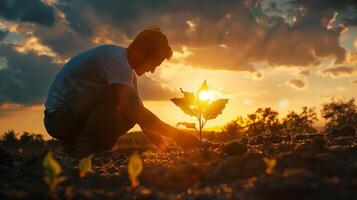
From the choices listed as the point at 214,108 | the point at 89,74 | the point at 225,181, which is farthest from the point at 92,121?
the point at 225,181

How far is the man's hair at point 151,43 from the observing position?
5.40 m

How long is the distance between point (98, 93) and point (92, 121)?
13.6 inches

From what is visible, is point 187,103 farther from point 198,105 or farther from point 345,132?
point 345,132

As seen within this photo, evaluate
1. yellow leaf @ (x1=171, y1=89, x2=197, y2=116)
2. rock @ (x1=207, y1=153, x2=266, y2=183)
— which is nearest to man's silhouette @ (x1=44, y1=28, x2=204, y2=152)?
yellow leaf @ (x1=171, y1=89, x2=197, y2=116)

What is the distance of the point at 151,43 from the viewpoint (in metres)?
5.40

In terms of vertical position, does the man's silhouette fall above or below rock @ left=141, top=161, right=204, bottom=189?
above

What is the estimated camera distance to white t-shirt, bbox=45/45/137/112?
487cm

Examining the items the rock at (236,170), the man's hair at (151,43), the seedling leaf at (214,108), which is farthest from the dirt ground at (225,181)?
the man's hair at (151,43)

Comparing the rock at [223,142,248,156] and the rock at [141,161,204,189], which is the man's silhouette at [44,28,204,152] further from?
the rock at [141,161,204,189]

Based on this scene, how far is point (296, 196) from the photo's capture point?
1929mm

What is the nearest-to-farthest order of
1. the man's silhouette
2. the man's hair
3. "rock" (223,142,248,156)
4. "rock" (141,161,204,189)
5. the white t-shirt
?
"rock" (141,161,204,189) → "rock" (223,142,248,156) → the white t-shirt → the man's silhouette → the man's hair

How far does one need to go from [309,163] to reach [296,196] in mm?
913

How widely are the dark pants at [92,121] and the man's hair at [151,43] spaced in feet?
1.94

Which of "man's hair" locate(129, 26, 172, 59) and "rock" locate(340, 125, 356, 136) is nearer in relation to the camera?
"man's hair" locate(129, 26, 172, 59)
